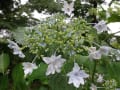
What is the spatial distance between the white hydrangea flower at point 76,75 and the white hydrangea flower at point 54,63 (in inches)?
1.2

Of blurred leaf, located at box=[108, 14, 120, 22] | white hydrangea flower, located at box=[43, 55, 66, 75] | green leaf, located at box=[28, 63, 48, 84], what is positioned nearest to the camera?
white hydrangea flower, located at box=[43, 55, 66, 75]

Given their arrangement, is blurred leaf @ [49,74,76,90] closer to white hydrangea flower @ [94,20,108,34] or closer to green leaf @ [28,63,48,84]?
green leaf @ [28,63,48,84]

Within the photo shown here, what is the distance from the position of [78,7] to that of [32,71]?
30.9 ft

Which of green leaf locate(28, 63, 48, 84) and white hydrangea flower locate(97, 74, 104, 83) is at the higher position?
green leaf locate(28, 63, 48, 84)

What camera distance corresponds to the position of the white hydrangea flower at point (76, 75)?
999 mm

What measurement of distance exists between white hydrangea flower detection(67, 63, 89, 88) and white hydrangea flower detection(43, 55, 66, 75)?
30mm

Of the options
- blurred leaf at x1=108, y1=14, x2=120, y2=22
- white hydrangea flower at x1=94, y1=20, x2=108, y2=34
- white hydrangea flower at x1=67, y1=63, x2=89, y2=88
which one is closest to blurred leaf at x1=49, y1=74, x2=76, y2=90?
white hydrangea flower at x1=67, y1=63, x2=89, y2=88

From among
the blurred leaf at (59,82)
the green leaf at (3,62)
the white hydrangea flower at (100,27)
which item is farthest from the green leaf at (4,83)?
the white hydrangea flower at (100,27)

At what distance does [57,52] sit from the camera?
1.05 metres

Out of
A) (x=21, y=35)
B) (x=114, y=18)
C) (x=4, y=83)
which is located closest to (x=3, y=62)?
(x=4, y=83)

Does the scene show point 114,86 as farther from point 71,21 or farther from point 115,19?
point 115,19

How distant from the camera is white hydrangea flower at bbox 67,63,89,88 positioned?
999 millimetres

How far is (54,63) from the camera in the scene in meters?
0.98

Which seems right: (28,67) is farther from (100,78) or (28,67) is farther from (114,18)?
(114,18)
